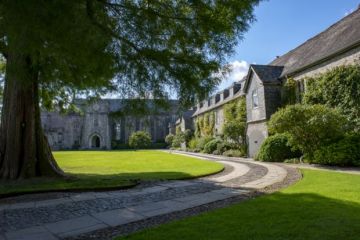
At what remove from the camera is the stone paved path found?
19.2 ft

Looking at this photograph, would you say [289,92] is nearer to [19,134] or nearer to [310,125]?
[310,125]

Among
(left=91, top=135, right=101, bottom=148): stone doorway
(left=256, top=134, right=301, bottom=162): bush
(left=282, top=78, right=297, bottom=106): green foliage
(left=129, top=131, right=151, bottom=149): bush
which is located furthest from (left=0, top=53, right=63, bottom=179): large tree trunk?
(left=91, top=135, right=101, bottom=148): stone doorway

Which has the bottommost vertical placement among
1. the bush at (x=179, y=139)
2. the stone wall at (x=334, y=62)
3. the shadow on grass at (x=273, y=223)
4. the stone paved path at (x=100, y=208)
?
the stone paved path at (x=100, y=208)

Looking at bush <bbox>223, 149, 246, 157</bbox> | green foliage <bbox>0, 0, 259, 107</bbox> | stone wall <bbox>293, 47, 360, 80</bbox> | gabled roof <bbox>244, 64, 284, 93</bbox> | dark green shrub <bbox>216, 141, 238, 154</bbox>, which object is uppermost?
gabled roof <bbox>244, 64, 284, 93</bbox>

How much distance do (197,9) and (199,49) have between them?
89cm

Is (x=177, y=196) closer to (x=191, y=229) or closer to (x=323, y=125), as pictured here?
(x=191, y=229)

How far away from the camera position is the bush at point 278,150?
63.0 ft

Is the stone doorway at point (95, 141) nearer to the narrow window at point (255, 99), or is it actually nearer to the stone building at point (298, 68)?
the stone building at point (298, 68)

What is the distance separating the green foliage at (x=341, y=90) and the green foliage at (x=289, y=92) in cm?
219

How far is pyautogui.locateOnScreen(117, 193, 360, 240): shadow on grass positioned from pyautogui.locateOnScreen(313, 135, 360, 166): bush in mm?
8344

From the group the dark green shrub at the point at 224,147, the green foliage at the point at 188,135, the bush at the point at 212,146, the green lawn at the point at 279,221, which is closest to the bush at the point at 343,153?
the green lawn at the point at 279,221

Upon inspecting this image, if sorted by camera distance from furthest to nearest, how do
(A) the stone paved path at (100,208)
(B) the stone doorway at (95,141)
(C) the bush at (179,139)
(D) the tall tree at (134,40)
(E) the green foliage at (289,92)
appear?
1. (B) the stone doorway at (95,141)
2. (C) the bush at (179,139)
3. (E) the green foliage at (289,92)
4. (A) the stone paved path at (100,208)
5. (D) the tall tree at (134,40)

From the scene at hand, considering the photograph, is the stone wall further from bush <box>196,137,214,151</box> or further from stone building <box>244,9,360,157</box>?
bush <box>196,137,214,151</box>

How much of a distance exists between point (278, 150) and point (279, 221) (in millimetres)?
14512
